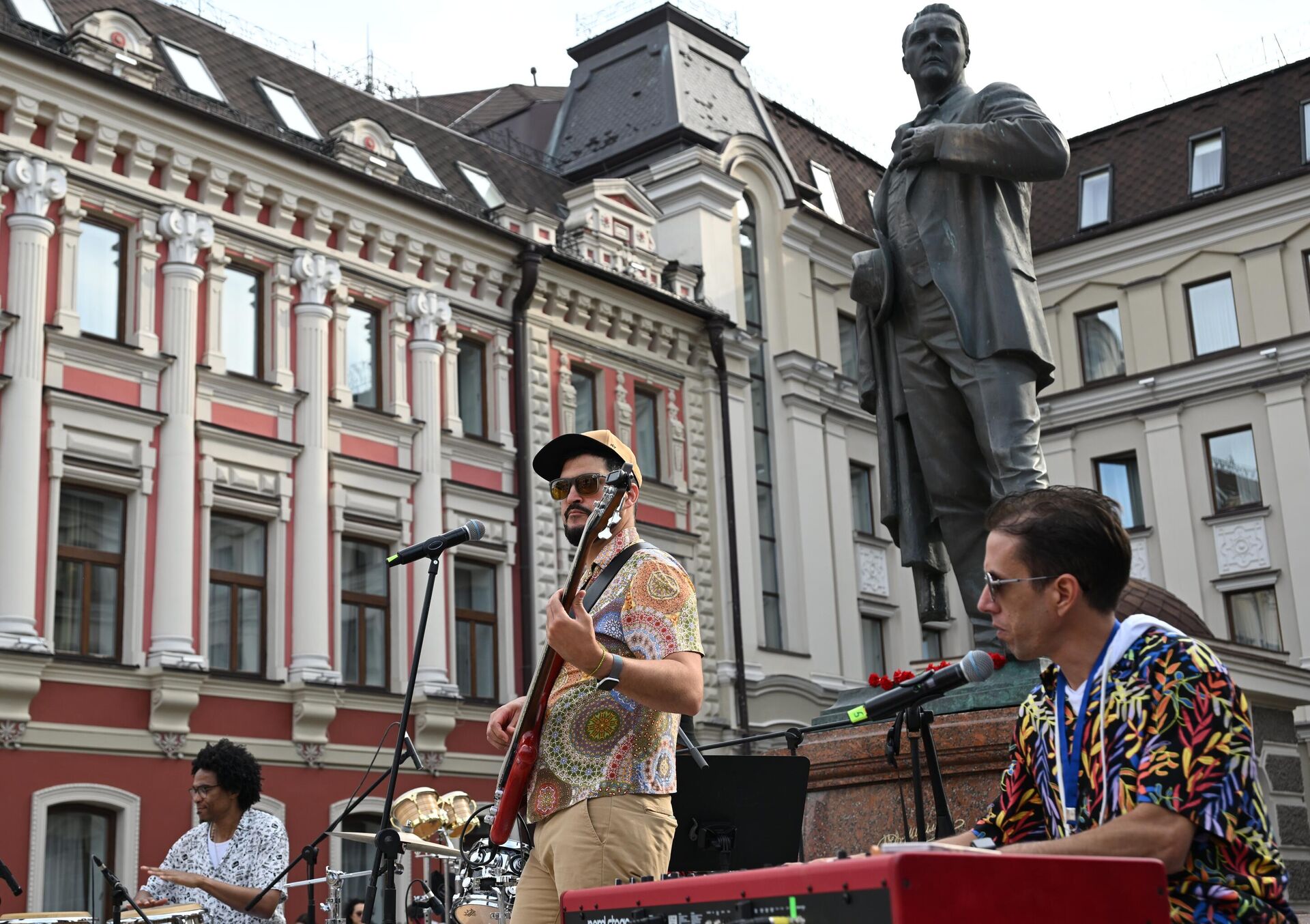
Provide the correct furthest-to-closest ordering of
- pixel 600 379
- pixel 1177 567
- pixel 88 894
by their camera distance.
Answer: pixel 1177 567 → pixel 600 379 → pixel 88 894

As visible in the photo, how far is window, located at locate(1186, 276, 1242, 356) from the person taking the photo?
104 ft

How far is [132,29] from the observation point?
2019 centimetres

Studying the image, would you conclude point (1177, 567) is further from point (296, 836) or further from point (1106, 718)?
point (1106, 718)

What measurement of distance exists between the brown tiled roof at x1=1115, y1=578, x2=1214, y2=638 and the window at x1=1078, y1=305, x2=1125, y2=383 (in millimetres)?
13247

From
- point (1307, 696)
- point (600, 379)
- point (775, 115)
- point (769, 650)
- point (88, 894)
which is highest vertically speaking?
point (775, 115)

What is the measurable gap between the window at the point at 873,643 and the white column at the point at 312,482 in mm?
12108

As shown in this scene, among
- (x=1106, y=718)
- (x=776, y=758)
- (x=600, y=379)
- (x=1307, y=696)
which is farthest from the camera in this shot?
(x=600, y=379)

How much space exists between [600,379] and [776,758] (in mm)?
20708

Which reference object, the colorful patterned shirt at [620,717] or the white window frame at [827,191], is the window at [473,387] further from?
the colorful patterned shirt at [620,717]

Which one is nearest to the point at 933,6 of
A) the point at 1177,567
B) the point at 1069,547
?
the point at 1069,547

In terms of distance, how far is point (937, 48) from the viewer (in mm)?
7797

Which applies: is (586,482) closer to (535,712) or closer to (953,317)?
(535,712)

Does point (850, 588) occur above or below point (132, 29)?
below

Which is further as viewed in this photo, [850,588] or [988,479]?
[850,588]
